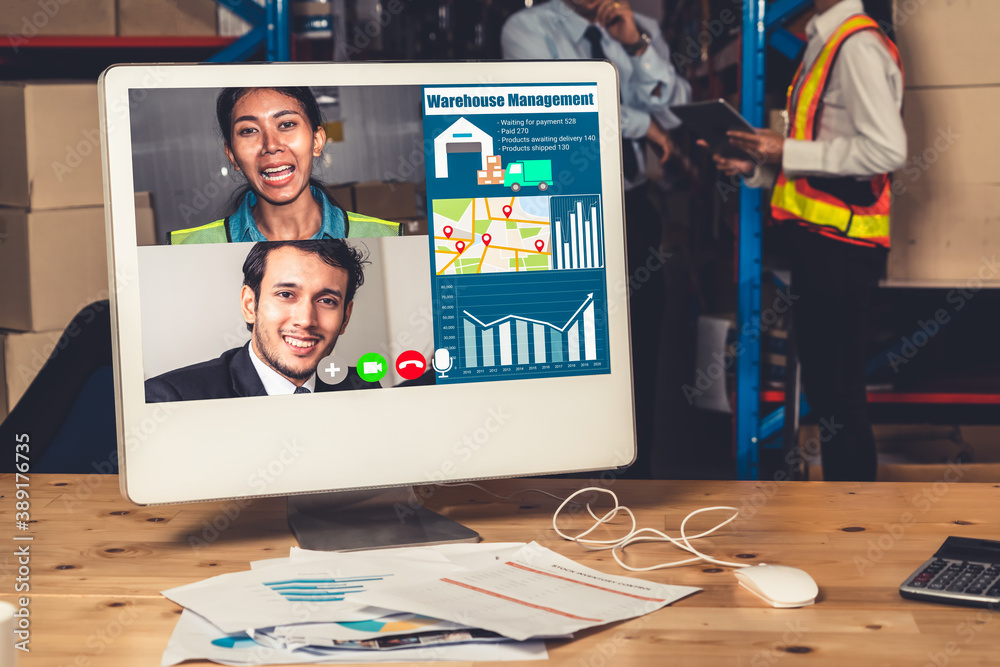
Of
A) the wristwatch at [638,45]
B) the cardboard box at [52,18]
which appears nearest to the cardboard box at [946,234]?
the wristwatch at [638,45]

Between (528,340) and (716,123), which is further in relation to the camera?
(716,123)

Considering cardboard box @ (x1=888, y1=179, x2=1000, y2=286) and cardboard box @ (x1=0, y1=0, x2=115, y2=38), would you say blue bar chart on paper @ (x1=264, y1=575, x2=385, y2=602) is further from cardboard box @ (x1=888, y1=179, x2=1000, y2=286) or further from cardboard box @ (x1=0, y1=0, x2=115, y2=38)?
cardboard box @ (x1=0, y1=0, x2=115, y2=38)

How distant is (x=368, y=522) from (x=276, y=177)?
37cm

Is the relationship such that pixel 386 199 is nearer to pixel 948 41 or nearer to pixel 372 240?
pixel 372 240

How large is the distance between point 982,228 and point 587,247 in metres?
1.69

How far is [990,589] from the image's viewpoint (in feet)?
2.38

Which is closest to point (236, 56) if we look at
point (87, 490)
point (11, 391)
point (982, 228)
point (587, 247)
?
point (11, 391)

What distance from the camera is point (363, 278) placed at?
881mm

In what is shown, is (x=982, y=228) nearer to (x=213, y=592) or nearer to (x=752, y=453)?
(x=752, y=453)

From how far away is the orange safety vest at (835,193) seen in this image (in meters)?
2.07

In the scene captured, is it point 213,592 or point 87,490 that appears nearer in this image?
point 213,592

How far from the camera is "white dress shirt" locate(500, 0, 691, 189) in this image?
2.44 metres

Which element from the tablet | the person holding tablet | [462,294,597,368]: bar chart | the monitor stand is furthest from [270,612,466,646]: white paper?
the tablet

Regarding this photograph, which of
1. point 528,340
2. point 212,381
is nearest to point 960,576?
point 528,340
